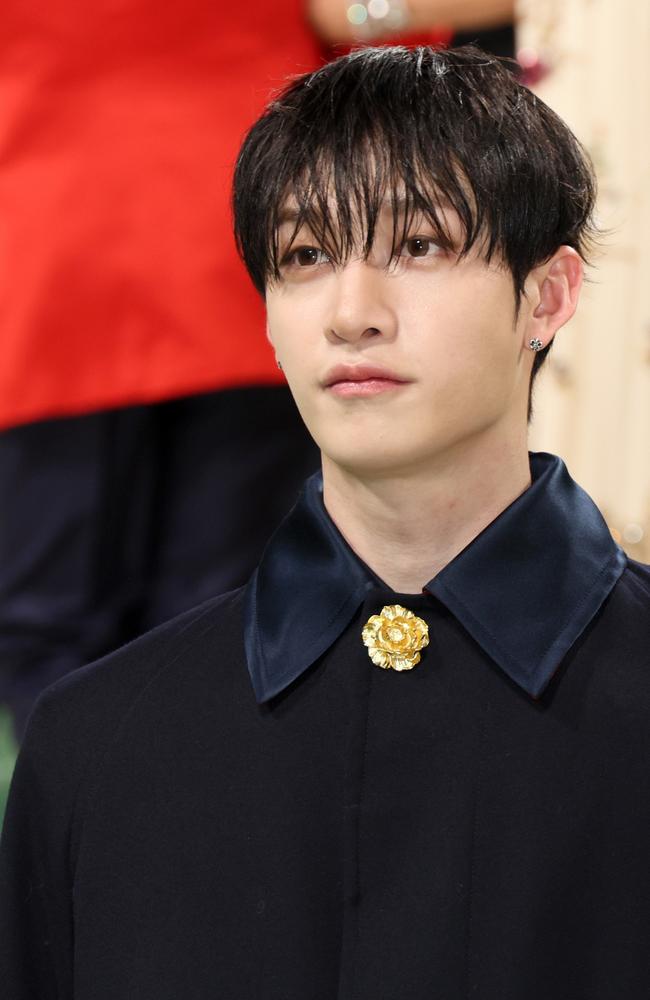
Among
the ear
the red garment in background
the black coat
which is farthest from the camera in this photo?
the red garment in background

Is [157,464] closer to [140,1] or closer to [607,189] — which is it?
[140,1]

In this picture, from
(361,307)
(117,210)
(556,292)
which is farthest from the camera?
(117,210)

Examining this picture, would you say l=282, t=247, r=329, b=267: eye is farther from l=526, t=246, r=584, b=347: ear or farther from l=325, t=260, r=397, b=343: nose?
l=526, t=246, r=584, b=347: ear

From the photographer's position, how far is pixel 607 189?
1.86m

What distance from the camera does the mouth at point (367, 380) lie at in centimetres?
114

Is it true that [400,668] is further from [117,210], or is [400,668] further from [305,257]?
[117,210]

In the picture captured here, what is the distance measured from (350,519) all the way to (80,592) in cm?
49

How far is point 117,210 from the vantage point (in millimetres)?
1562

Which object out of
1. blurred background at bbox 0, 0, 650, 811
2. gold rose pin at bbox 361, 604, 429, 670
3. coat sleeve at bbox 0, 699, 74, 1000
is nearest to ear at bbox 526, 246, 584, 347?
gold rose pin at bbox 361, 604, 429, 670

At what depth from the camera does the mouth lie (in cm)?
114

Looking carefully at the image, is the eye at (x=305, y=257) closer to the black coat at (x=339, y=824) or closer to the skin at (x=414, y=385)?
the skin at (x=414, y=385)

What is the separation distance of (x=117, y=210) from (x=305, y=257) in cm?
42

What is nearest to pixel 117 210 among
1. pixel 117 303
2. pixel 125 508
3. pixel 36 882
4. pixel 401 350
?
pixel 117 303

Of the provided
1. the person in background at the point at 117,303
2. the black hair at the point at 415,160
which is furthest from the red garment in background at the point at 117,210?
the black hair at the point at 415,160
